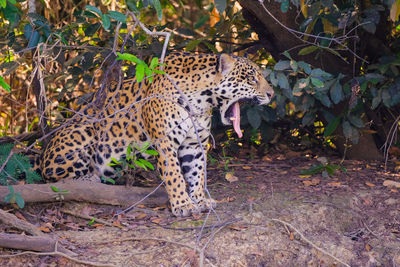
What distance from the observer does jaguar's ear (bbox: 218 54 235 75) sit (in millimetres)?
5759

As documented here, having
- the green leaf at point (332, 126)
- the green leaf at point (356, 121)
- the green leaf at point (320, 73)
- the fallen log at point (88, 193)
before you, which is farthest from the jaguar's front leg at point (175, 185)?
the green leaf at point (356, 121)

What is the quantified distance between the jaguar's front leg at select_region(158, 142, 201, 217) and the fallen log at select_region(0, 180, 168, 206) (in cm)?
27

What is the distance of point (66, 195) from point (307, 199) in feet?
8.52

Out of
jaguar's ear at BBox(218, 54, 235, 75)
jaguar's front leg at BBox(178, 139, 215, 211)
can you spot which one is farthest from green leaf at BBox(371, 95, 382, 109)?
jaguar's front leg at BBox(178, 139, 215, 211)

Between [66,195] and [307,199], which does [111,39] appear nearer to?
[66,195]

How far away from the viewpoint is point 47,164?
626 centimetres

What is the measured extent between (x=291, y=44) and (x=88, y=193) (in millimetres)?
3167

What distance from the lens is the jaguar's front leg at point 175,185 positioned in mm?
5773

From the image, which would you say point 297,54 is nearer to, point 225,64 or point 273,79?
point 273,79

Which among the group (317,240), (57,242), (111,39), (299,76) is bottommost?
(317,240)

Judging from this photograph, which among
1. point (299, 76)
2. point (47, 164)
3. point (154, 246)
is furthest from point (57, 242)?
point (299, 76)

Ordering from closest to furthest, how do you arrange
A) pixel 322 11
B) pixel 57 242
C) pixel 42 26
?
pixel 57 242 < pixel 42 26 < pixel 322 11

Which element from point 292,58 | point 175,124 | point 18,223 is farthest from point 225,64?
point 18,223

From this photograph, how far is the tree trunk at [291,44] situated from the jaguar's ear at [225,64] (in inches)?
47.9
